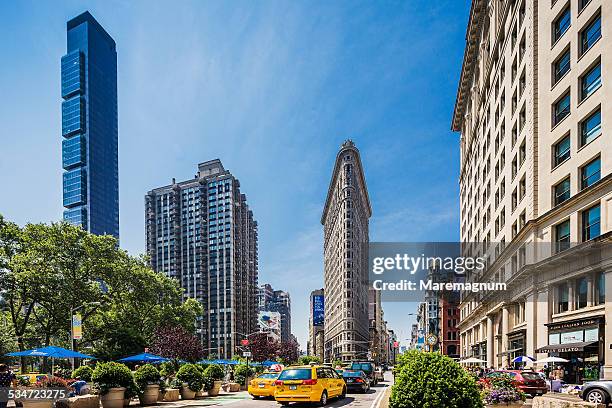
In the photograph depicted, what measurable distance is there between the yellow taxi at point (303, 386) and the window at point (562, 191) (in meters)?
19.4

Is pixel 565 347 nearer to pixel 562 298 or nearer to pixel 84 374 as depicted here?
pixel 562 298

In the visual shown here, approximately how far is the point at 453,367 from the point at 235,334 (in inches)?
6363

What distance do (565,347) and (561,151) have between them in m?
12.0

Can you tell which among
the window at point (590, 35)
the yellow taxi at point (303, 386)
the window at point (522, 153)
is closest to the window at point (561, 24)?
the window at point (590, 35)

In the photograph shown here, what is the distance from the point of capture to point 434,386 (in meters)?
8.16

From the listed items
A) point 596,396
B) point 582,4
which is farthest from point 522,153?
point 596,396

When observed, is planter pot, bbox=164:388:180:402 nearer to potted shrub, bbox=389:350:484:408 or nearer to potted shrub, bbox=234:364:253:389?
potted shrub, bbox=234:364:253:389

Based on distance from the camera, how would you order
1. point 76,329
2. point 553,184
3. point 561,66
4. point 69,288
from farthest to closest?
1. point 69,288
2. point 561,66
3. point 553,184
4. point 76,329

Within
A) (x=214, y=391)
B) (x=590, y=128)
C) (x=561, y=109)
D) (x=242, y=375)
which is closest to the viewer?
(x=214, y=391)

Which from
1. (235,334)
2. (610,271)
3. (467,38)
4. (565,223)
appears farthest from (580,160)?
(235,334)

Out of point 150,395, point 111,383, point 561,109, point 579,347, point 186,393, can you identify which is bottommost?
point 186,393

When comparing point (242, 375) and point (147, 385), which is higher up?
point (147, 385)

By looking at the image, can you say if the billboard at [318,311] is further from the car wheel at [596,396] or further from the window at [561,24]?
the car wheel at [596,396]

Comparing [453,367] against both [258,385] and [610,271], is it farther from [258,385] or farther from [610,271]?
[610,271]
